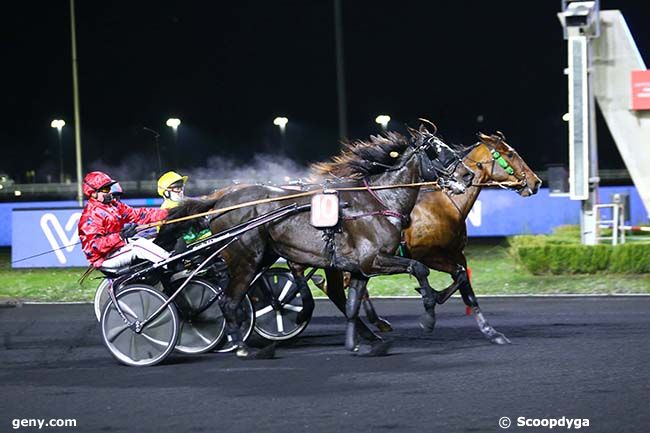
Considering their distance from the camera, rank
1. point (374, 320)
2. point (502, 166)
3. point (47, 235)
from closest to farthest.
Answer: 1. point (502, 166)
2. point (374, 320)
3. point (47, 235)

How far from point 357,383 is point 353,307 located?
1304 millimetres

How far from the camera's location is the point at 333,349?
359 inches

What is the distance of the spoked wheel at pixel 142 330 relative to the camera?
328 inches

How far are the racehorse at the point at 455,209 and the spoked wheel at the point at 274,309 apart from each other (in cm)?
41

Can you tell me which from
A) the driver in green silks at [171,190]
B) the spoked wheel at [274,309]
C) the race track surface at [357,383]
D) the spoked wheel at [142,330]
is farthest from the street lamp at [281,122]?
the spoked wheel at [142,330]

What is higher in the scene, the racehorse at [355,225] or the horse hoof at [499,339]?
the racehorse at [355,225]

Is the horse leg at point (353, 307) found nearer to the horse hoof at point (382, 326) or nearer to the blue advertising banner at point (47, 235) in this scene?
the horse hoof at point (382, 326)

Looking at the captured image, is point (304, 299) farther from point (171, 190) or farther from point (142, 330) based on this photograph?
point (171, 190)

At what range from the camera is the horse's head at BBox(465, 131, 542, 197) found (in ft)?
31.9

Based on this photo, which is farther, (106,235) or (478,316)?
(478,316)

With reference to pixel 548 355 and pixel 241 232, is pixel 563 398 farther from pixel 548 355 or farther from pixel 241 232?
pixel 241 232

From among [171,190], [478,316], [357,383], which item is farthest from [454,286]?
[171,190]

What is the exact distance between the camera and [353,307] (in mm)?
8656

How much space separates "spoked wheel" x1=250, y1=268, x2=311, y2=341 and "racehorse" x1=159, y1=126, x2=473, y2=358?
0.16 metres
